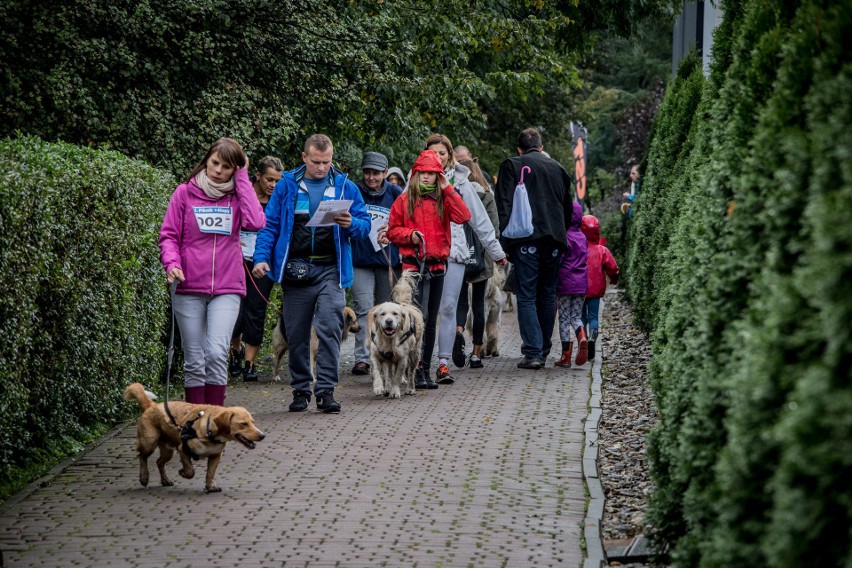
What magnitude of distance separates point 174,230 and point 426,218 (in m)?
3.79

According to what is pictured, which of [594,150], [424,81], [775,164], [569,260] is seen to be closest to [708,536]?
[775,164]

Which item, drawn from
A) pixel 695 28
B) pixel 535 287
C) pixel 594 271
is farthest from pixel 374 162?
pixel 695 28

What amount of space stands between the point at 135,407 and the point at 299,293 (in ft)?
6.17

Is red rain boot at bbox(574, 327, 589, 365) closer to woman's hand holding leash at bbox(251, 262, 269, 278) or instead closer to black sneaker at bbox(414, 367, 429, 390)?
black sneaker at bbox(414, 367, 429, 390)

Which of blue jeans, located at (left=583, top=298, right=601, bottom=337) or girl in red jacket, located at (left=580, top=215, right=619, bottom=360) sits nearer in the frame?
girl in red jacket, located at (left=580, top=215, right=619, bottom=360)

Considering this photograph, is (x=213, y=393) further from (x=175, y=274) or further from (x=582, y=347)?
(x=582, y=347)

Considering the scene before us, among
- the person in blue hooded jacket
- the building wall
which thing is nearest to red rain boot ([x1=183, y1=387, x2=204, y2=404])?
the person in blue hooded jacket

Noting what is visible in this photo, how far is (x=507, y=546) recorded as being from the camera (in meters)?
6.35

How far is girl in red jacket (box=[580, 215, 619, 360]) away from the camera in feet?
47.5

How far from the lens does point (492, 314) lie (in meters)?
14.8

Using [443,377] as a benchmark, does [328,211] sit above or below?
above

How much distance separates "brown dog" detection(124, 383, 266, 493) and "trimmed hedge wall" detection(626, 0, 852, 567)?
2596 mm

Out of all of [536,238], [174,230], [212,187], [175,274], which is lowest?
[175,274]

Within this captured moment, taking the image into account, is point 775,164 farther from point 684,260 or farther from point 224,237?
point 224,237
